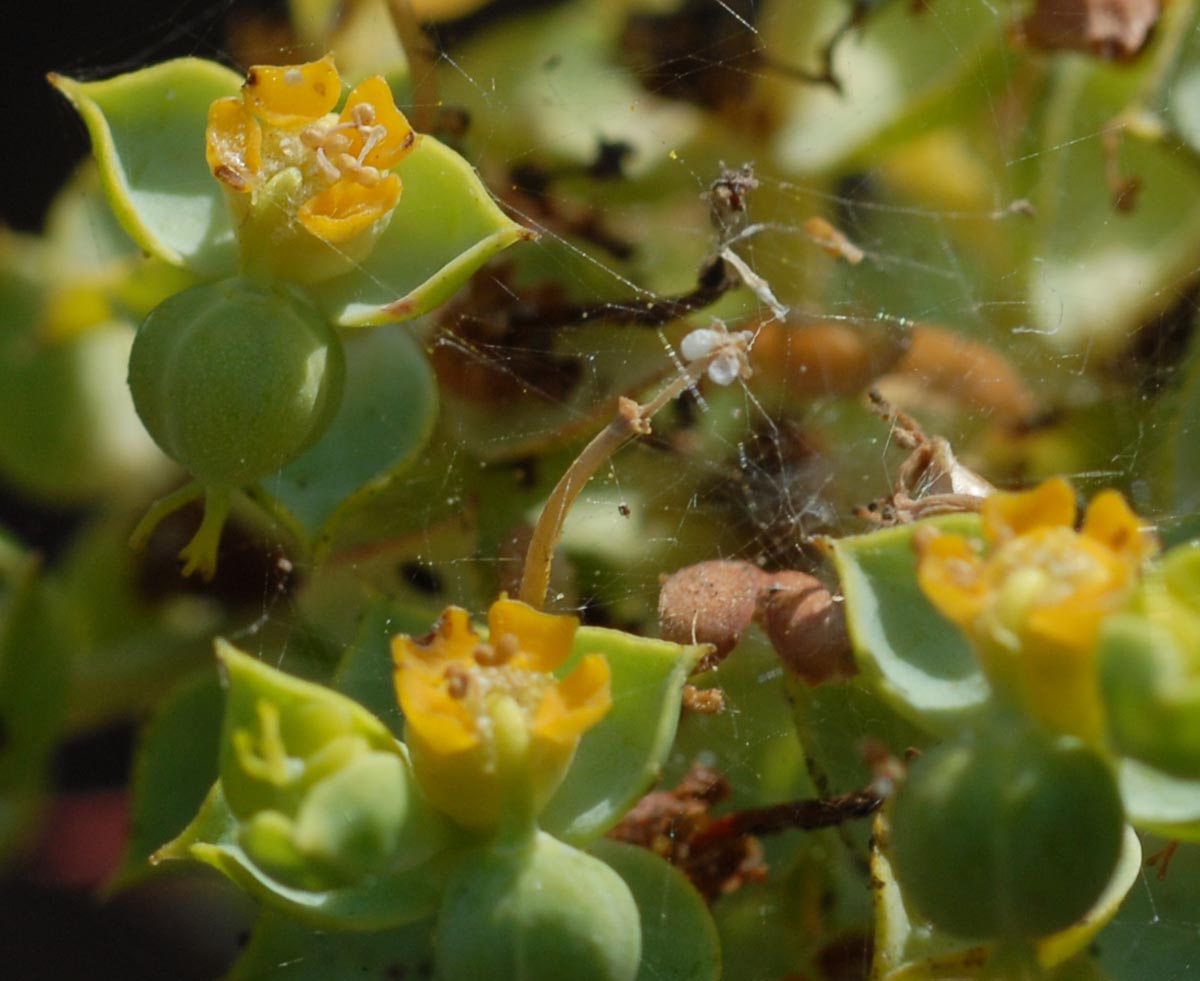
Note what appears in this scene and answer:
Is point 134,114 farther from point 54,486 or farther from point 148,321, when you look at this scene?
point 54,486

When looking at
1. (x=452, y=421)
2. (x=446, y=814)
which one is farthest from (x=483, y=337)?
(x=446, y=814)

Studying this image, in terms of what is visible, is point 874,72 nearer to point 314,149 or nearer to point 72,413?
point 314,149

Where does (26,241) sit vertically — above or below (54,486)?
above

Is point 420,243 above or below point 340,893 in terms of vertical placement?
above

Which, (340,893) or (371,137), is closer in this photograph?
(340,893)

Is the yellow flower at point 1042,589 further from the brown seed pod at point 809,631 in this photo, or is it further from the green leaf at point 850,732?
the green leaf at point 850,732

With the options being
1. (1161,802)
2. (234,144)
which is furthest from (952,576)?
(234,144)
